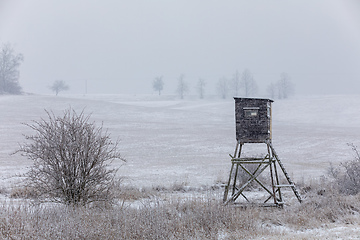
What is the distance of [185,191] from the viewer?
1780 cm

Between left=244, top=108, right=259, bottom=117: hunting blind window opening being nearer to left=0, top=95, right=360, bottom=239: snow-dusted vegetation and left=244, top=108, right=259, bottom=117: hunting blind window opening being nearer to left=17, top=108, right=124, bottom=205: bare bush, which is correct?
left=0, top=95, right=360, bottom=239: snow-dusted vegetation

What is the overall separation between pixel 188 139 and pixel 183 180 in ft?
56.6

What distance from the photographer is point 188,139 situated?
37.4 meters

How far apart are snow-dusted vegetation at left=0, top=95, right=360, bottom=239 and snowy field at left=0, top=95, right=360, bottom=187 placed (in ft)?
0.27

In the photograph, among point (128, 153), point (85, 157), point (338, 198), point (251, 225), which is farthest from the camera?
point (128, 153)

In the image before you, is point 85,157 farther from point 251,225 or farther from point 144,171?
point 144,171

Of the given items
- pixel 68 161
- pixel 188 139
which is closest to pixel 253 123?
pixel 68 161

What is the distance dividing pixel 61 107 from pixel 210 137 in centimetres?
2693

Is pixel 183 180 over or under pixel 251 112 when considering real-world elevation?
under

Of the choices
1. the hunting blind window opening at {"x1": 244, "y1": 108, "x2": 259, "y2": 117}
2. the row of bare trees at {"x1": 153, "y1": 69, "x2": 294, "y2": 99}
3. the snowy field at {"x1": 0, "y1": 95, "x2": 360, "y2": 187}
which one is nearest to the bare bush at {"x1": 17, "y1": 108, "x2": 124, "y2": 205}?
the hunting blind window opening at {"x1": 244, "y1": 108, "x2": 259, "y2": 117}

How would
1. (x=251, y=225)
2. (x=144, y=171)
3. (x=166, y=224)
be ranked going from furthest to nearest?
1. (x=144, y=171)
2. (x=251, y=225)
3. (x=166, y=224)

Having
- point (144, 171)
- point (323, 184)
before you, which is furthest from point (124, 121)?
point (323, 184)

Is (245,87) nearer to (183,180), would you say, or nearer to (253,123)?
(183,180)

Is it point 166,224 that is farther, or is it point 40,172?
point 40,172
